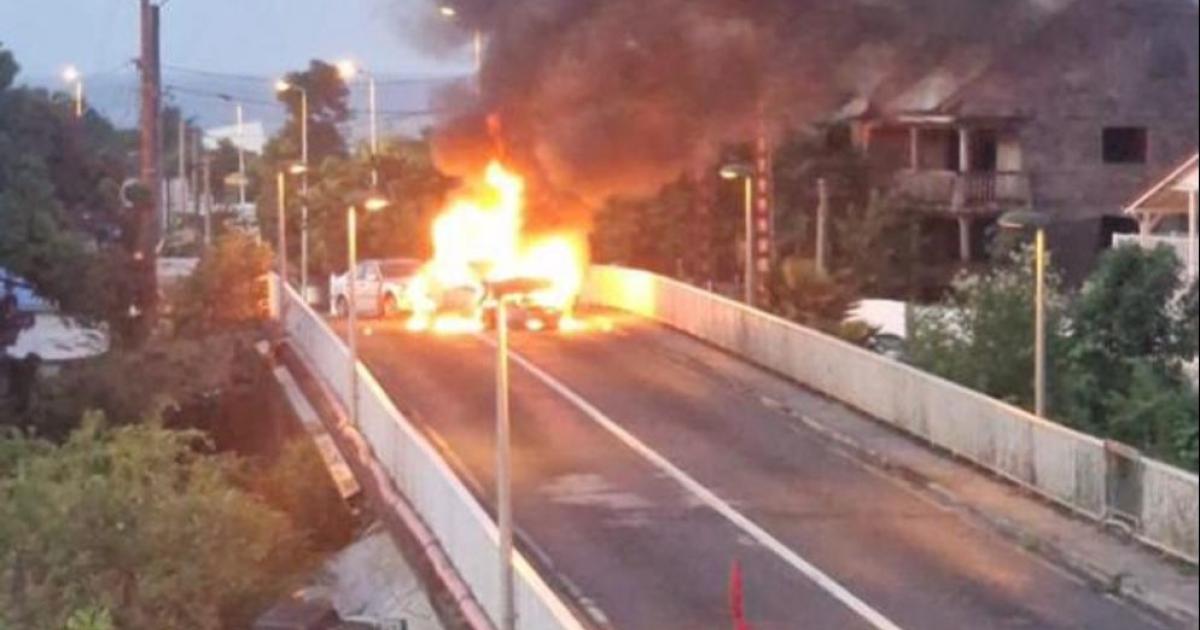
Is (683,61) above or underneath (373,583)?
above

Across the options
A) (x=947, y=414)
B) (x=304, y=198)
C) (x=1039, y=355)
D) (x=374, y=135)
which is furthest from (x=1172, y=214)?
(x=304, y=198)

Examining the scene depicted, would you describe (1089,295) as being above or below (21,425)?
above

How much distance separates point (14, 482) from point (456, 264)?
15.0 ft

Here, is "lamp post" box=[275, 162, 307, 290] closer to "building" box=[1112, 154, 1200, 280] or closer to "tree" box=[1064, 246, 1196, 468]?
"tree" box=[1064, 246, 1196, 468]

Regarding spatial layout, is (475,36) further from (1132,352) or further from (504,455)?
(1132,352)

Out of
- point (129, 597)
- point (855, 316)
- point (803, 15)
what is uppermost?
point (803, 15)

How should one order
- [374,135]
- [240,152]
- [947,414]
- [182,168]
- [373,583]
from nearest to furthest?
[373,583] → [947,414] → [374,135] → [240,152] → [182,168]

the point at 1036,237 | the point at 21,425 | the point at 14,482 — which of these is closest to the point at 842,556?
the point at 1036,237

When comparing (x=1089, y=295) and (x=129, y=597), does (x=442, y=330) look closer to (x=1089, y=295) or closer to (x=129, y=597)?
(x=129, y=597)

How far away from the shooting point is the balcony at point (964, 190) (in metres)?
8.84

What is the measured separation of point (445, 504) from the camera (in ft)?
44.3

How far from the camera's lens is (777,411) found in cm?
1850

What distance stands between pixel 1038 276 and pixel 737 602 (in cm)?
329

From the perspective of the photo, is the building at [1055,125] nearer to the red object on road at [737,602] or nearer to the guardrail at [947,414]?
the guardrail at [947,414]
